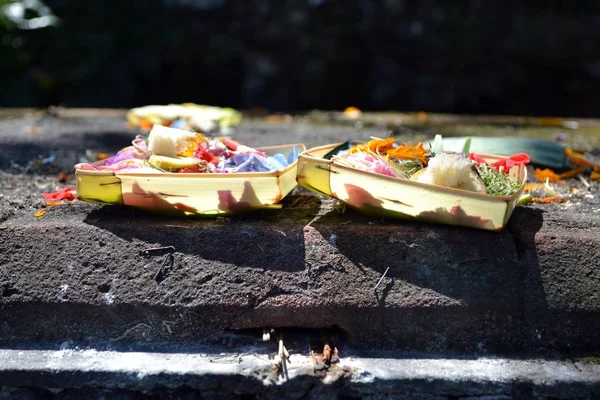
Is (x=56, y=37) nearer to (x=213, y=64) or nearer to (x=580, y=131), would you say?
(x=213, y=64)

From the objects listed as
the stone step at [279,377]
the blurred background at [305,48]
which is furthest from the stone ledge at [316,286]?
the blurred background at [305,48]

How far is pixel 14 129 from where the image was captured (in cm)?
409

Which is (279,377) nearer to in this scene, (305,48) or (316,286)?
(316,286)

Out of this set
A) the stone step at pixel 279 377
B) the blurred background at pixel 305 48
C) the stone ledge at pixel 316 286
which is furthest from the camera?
the blurred background at pixel 305 48

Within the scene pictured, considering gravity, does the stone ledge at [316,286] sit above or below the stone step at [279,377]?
above

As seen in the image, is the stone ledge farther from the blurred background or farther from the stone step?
the blurred background

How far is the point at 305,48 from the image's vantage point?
5.87 metres

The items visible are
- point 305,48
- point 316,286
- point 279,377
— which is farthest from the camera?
point 305,48

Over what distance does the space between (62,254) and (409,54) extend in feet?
14.3

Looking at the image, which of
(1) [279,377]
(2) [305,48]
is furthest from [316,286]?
(2) [305,48]

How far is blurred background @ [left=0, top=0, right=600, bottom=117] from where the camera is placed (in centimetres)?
589

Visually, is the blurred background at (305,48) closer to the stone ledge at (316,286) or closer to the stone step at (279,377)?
the stone ledge at (316,286)

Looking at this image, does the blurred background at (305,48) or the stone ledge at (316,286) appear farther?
the blurred background at (305,48)

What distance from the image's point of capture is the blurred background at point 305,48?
589 cm
